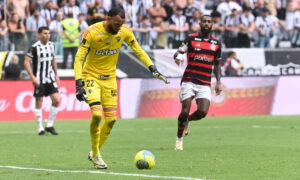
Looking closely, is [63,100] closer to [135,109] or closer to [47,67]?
[135,109]

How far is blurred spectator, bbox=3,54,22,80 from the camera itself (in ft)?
74.5

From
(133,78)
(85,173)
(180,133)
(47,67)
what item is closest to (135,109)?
(133,78)

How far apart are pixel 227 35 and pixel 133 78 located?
3947 millimetres

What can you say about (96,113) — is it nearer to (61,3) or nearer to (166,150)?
(166,150)

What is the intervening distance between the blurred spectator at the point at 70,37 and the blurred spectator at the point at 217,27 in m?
4.80

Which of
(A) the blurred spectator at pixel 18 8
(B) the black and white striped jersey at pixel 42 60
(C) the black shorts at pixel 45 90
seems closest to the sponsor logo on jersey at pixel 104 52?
(B) the black and white striped jersey at pixel 42 60

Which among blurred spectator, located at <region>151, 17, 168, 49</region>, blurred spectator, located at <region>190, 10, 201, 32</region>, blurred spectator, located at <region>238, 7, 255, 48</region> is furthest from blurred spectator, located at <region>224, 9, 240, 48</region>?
blurred spectator, located at <region>151, 17, 168, 49</region>

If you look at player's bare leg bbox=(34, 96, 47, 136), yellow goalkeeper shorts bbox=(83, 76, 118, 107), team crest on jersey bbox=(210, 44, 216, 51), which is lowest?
player's bare leg bbox=(34, 96, 47, 136)

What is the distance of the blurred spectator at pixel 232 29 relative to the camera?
81.8ft

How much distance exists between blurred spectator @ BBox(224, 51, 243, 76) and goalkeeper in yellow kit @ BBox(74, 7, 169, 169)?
1326cm

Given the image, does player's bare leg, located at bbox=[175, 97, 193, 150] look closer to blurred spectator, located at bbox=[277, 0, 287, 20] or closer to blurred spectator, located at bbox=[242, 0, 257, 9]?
blurred spectator, located at bbox=[242, 0, 257, 9]

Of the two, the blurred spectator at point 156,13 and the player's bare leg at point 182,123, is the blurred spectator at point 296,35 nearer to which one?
the blurred spectator at point 156,13

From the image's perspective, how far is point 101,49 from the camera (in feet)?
35.0

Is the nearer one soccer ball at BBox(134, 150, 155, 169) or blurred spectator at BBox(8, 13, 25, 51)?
soccer ball at BBox(134, 150, 155, 169)
